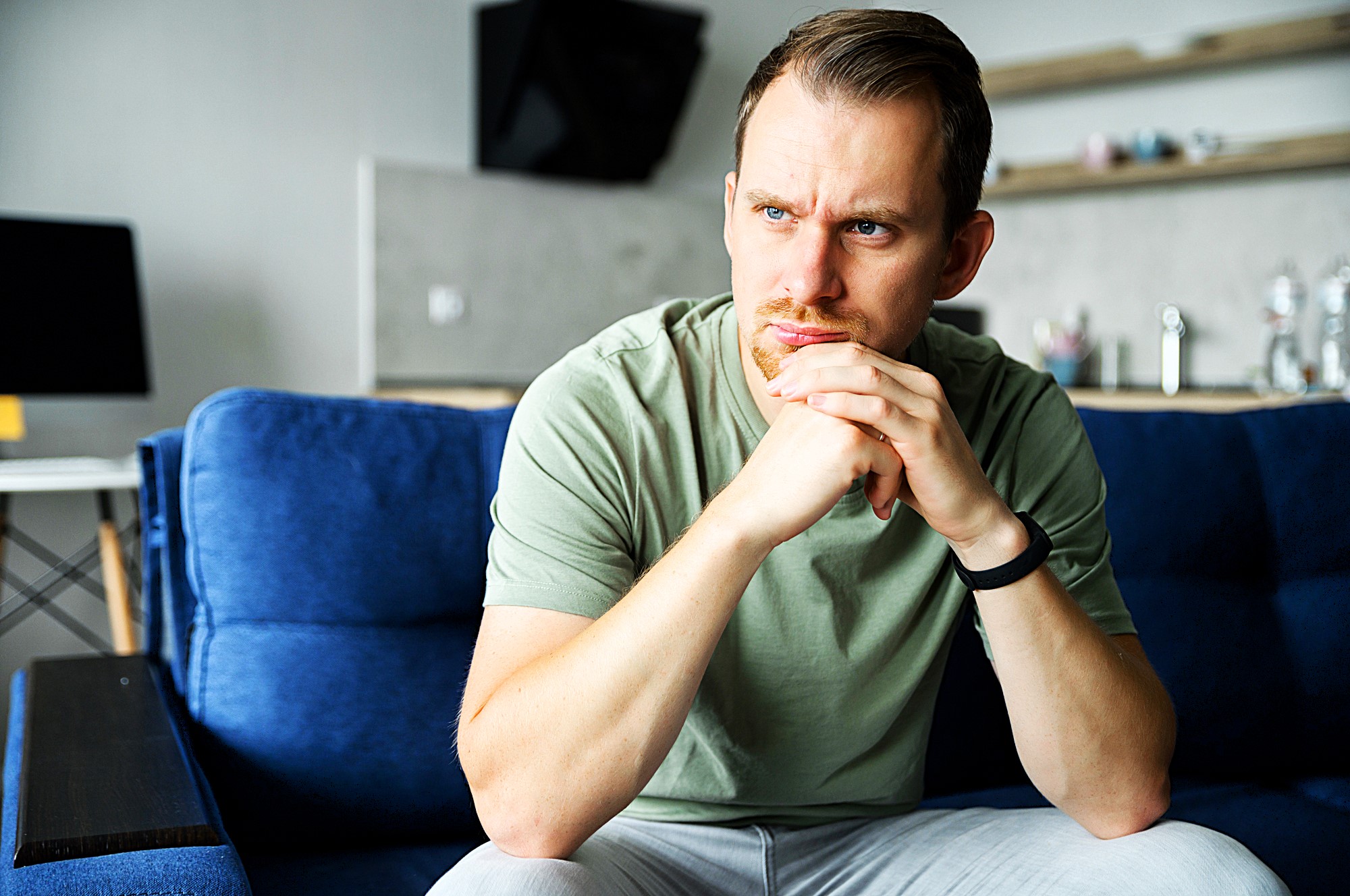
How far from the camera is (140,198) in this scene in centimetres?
356

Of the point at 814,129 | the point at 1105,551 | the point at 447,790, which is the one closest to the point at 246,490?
the point at 447,790

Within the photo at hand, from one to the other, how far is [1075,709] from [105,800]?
87 cm

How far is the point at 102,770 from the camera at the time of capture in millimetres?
1108

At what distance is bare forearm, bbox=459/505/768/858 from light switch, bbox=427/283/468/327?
3.30m

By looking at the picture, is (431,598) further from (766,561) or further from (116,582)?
(116,582)

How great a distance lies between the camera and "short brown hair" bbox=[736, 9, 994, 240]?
1082 millimetres

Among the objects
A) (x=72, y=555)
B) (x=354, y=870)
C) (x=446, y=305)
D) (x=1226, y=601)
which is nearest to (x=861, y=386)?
(x=354, y=870)

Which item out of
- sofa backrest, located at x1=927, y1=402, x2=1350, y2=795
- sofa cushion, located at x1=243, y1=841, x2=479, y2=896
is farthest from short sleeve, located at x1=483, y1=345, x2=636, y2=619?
sofa backrest, located at x1=927, y1=402, x2=1350, y2=795

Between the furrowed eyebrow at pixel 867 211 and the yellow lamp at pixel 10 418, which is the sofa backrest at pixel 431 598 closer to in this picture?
the furrowed eyebrow at pixel 867 211

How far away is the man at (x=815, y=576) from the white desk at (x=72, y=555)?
4.37ft

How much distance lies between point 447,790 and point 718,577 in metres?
0.61

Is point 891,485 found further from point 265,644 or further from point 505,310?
point 505,310

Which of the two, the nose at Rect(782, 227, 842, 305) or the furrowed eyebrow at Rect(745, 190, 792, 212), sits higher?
the furrowed eyebrow at Rect(745, 190, 792, 212)

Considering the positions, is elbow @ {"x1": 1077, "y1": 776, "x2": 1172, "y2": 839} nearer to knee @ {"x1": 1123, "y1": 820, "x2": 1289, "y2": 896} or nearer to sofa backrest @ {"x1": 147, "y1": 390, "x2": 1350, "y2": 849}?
knee @ {"x1": 1123, "y1": 820, "x2": 1289, "y2": 896}
